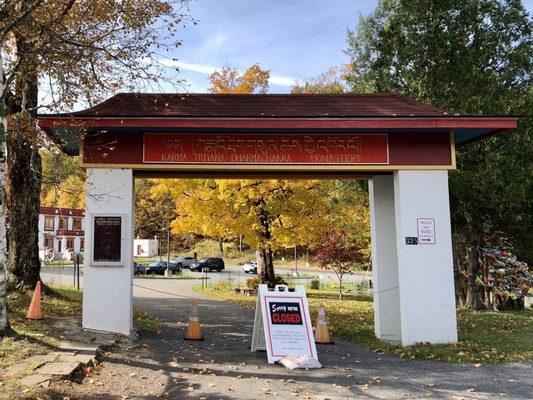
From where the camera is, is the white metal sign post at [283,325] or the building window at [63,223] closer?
the white metal sign post at [283,325]

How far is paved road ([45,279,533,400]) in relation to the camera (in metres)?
6.02

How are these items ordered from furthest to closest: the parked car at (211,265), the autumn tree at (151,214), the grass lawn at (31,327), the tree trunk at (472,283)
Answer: the autumn tree at (151,214), the parked car at (211,265), the tree trunk at (472,283), the grass lawn at (31,327)

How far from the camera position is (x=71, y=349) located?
7.55 meters

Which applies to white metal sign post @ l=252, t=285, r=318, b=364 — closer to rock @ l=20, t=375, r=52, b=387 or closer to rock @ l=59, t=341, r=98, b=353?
rock @ l=59, t=341, r=98, b=353

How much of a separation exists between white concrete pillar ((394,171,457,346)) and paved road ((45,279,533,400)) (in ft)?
3.87

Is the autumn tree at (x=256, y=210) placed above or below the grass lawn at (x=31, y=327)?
above

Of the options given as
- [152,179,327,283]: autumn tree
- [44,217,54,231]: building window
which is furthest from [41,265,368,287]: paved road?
[44,217,54,231]: building window

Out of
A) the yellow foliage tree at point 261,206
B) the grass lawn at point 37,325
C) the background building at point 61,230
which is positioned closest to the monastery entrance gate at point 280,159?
the grass lawn at point 37,325

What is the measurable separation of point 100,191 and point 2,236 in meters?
2.37

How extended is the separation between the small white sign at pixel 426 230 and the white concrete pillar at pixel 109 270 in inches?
219

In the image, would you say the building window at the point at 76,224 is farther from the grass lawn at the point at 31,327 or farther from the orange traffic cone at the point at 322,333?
the orange traffic cone at the point at 322,333

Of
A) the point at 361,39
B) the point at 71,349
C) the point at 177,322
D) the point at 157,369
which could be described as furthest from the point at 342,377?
the point at 361,39

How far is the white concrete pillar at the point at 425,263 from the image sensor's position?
9.21 m

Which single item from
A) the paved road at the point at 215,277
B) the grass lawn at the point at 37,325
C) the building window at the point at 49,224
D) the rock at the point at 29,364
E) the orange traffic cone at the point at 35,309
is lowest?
the paved road at the point at 215,277
